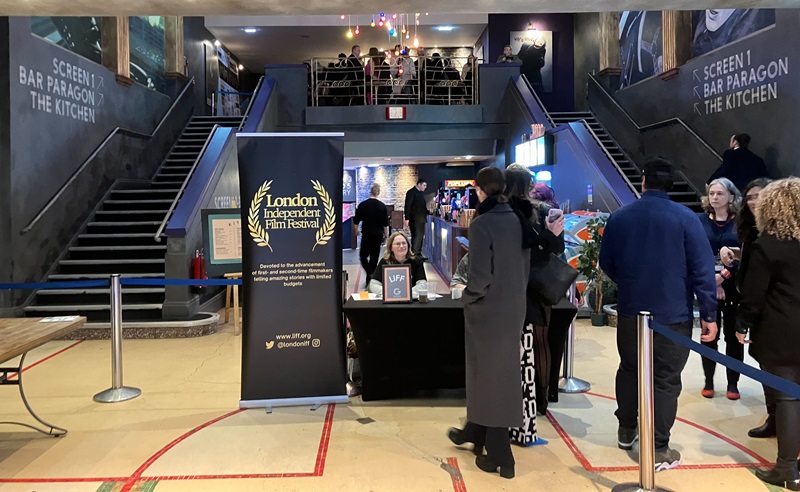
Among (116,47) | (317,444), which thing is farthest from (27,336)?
(116,47)

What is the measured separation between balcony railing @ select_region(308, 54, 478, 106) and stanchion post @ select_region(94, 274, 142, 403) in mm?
8868

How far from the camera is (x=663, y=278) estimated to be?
3301 mm

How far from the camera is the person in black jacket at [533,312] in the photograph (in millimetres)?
3344

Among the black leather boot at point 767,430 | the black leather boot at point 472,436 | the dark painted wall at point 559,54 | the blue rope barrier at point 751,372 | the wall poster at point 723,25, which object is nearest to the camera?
the blue rope barrier at point 751,372

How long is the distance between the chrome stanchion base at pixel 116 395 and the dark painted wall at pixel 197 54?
397 inches

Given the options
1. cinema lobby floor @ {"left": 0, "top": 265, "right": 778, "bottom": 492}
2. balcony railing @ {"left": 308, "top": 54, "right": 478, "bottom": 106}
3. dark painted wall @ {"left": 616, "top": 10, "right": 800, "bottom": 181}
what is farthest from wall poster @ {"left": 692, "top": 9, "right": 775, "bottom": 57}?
cinema lobby floor @ {"left": 0, "top": 265, "right": 778, "bottom": 492}

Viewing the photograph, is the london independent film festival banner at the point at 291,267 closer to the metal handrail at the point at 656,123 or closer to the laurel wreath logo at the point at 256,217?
the laurel wreath logo at the point at 256,217

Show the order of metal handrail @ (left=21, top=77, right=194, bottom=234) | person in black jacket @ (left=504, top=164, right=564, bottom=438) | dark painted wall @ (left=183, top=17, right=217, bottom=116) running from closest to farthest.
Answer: person in black jacket @ (left=504, top=164, right=564, bottom=438)
metal handrail @ (left=21, top=77, right=194, bottom=234)
dark painted wall @ (left=183, top=17, right=217, bottom=116)

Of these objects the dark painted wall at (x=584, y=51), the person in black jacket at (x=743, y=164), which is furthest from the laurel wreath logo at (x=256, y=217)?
the dark painted wall at (x=584, y=51)

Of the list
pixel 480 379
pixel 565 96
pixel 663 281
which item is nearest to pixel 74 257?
pixel 480 379

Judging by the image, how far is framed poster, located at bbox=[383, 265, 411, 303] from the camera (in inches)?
171

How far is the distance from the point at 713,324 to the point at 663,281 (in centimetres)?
37

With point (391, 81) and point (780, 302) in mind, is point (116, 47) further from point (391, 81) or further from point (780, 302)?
point (780, 302)

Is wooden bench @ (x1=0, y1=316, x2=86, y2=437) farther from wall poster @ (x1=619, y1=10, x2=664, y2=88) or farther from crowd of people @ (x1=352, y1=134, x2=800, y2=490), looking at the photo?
wall poster @ (x1=619, y1=10, x2=664, y2=88)
